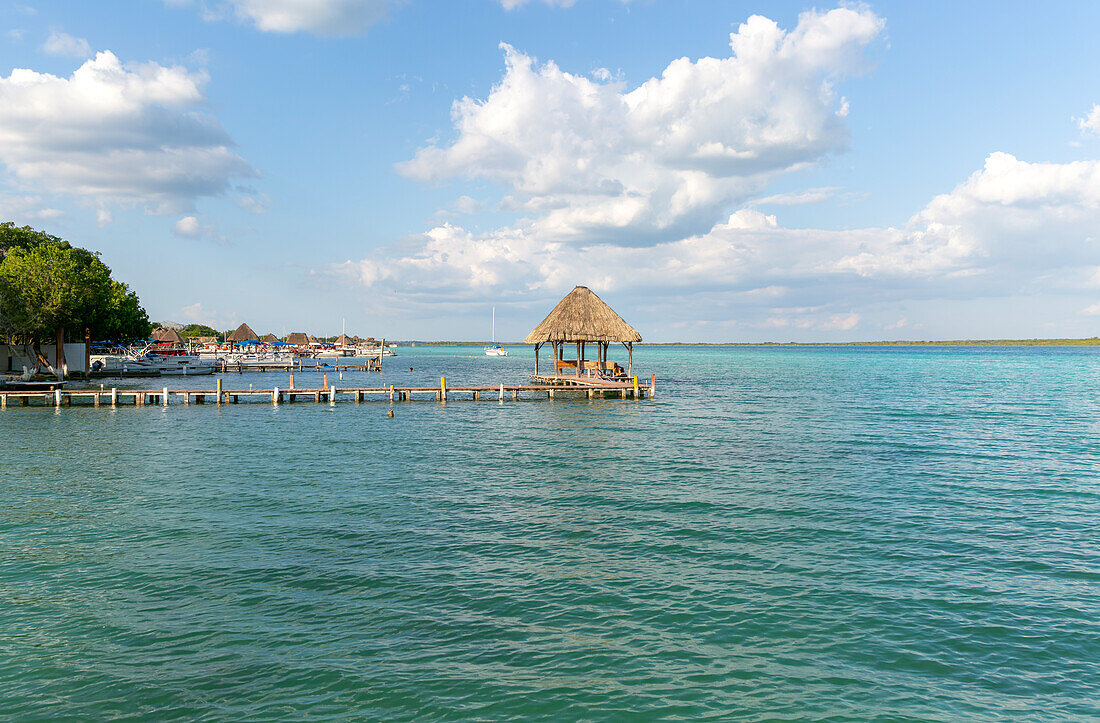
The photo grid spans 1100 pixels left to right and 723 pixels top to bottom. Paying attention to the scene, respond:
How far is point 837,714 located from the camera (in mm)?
7062

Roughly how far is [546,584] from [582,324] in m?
37.8

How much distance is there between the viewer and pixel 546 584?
35.2 feet

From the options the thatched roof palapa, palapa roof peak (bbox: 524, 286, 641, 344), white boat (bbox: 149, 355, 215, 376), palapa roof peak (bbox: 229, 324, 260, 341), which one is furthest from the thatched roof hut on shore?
the thatched roof palapa

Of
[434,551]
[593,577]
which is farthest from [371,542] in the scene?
[593,577]

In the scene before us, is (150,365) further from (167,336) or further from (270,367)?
(167,336)

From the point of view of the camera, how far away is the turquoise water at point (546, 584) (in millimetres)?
7508

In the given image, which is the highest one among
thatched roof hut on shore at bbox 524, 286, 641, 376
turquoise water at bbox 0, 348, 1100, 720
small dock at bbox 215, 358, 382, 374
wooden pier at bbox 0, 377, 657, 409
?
thatched roof hut on shore at bbox 524, 286, 641, 376

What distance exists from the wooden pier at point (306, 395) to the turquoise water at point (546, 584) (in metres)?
15.6

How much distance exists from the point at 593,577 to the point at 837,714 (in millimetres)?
4705

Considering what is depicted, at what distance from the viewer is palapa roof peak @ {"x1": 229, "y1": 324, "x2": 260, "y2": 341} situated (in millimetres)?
100500

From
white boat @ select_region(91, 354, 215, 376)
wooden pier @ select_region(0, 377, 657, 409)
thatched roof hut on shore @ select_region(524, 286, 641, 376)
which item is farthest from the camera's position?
white boat @ select_region(91, 354, 215, 376)

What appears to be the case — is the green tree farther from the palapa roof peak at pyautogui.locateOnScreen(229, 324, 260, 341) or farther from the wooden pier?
the palapa roof peak at pyautogui.locateOnScreen(229, 324, 260, 341)

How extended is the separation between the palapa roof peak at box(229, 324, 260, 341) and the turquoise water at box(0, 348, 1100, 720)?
8361cm

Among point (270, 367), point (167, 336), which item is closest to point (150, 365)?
point (270, 367)
